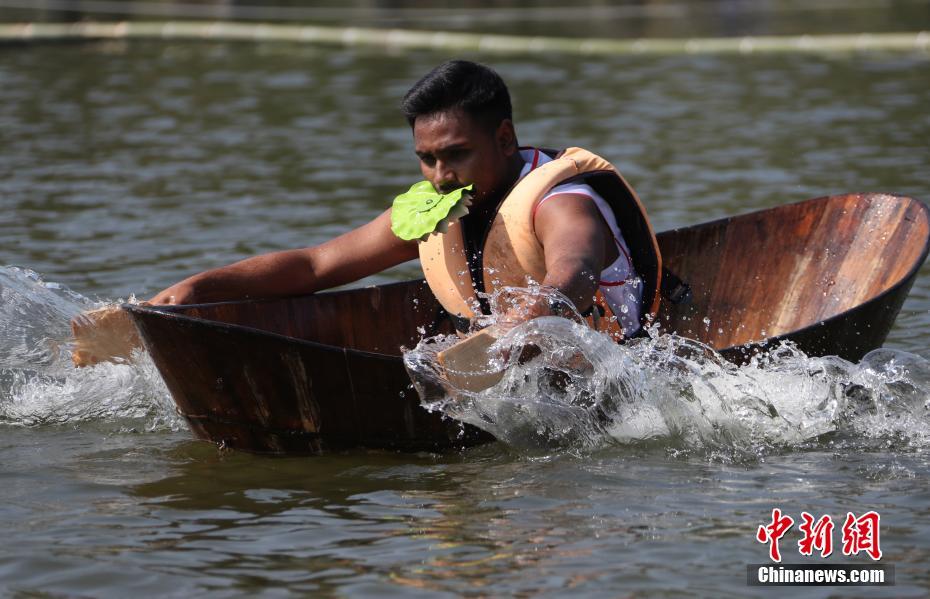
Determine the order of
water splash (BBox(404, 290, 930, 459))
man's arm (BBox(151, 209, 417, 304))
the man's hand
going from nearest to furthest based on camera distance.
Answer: water splash (BBox(404, 290, 930, 459)) < the man's hand < man's arm (BBox(151, 209, 417, 304))

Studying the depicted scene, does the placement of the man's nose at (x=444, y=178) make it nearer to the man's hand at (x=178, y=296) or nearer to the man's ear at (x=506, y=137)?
the man's ear at (x=506, y=137)

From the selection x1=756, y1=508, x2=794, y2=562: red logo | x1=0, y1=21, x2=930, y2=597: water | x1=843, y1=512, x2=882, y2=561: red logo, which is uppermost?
x1=0, y1=21, x2=930, y2=597: water

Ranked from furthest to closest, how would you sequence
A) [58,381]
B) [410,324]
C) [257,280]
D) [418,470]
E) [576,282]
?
[410,324], [58,381], [257,280], [418,470], [576,282]

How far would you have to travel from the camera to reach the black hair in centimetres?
497

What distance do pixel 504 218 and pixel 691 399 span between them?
88 cm

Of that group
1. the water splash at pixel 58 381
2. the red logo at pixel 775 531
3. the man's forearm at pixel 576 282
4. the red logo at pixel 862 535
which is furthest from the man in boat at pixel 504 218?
the red logo at pixel 862 535

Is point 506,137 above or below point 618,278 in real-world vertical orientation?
above

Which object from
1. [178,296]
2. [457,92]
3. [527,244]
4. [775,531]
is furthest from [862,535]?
[178,296]

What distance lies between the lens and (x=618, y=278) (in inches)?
206

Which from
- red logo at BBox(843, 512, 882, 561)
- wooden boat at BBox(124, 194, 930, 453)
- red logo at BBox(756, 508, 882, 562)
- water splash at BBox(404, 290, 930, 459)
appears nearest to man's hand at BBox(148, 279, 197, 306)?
wooden boat at BBox(124, 194, 930, 453)

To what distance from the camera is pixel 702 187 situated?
10.2 meters

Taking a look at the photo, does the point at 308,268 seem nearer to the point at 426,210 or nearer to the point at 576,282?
the point at 426,210

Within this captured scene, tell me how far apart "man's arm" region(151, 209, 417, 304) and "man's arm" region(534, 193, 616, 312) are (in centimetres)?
78

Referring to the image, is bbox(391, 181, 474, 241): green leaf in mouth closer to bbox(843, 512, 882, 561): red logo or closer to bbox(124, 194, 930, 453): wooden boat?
bbox(124, 194, 930, 453): wooden boat
